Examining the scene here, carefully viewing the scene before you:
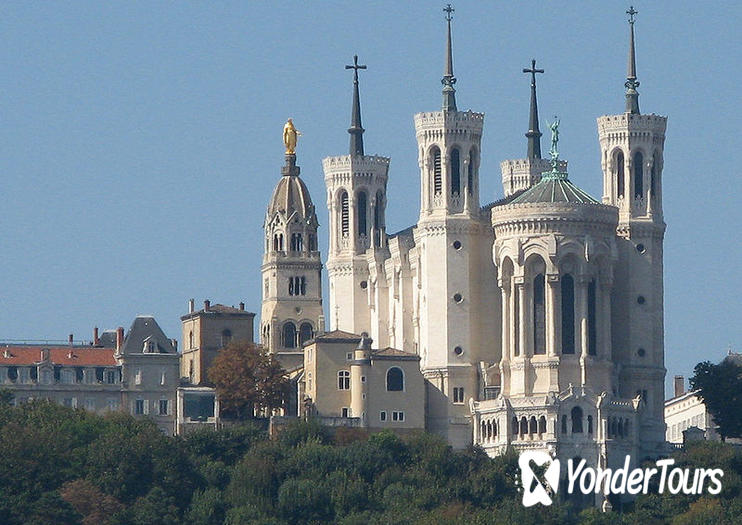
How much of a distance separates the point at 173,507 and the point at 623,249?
33626 millimetres

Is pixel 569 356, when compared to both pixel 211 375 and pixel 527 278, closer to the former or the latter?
pixel 527 278

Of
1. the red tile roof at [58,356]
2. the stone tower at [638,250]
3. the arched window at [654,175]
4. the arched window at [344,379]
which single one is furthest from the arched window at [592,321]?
the red tile roof at [58,356]

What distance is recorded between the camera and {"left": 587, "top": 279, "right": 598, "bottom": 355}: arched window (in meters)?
182

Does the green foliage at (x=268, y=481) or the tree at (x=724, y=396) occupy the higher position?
the tree at (x=724, y=396)

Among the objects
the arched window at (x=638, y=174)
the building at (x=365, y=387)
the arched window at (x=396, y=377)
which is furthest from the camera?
the arched window at (x=638, y=174)

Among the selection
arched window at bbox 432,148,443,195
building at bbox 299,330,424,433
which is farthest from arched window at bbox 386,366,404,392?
arched window at bbox 432,148,443,195

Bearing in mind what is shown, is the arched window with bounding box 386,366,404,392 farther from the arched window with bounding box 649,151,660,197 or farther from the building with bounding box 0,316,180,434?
the arched window with bounding box 649,151,660,197

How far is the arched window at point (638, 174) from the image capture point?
188250 mm

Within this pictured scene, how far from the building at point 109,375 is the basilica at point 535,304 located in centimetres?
821

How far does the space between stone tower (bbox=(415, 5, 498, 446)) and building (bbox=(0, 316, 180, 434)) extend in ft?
48.5

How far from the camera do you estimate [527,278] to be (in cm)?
18125

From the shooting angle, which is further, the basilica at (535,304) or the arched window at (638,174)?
the arched window at (638,174)

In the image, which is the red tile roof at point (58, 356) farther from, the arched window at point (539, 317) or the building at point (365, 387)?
the arched window at point (539, 317)

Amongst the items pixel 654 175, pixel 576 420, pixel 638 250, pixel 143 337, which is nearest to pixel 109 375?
pixel 143 337
